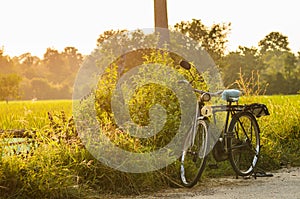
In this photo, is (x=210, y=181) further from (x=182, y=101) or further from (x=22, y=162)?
(x=22, y=162)

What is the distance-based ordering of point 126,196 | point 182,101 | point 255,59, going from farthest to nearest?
point 255,59 < point 182,101 < point 126,196

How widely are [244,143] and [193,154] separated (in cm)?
72

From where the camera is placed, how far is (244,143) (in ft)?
22.3

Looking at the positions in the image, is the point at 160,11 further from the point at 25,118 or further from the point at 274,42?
the point at 274,42

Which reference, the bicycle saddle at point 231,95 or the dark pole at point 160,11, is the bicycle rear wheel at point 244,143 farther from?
the dark pole at point 160,11

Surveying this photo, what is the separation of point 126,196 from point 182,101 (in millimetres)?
1765

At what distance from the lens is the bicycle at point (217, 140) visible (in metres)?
6.26

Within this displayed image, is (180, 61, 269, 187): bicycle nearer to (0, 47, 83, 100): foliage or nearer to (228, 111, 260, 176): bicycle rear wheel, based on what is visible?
(228, 111, 260, 176): bicycle rear wheel

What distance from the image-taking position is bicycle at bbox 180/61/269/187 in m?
6.26

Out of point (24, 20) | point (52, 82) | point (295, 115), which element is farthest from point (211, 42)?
point (52, 82)

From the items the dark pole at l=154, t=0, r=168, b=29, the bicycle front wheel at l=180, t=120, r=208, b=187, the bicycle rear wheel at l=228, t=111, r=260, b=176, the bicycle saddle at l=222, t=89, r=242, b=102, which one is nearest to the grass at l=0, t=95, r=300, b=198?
the bicycle front wheel at l=180, t=120, r=208, b=187

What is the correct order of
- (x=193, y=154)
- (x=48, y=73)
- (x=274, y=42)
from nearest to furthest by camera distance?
(x=193, y=154) → (x=274, y=42) → (x=48, y=73)

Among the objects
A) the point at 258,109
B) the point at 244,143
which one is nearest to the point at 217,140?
the point at 244,143

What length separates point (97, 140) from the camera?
611 cm
